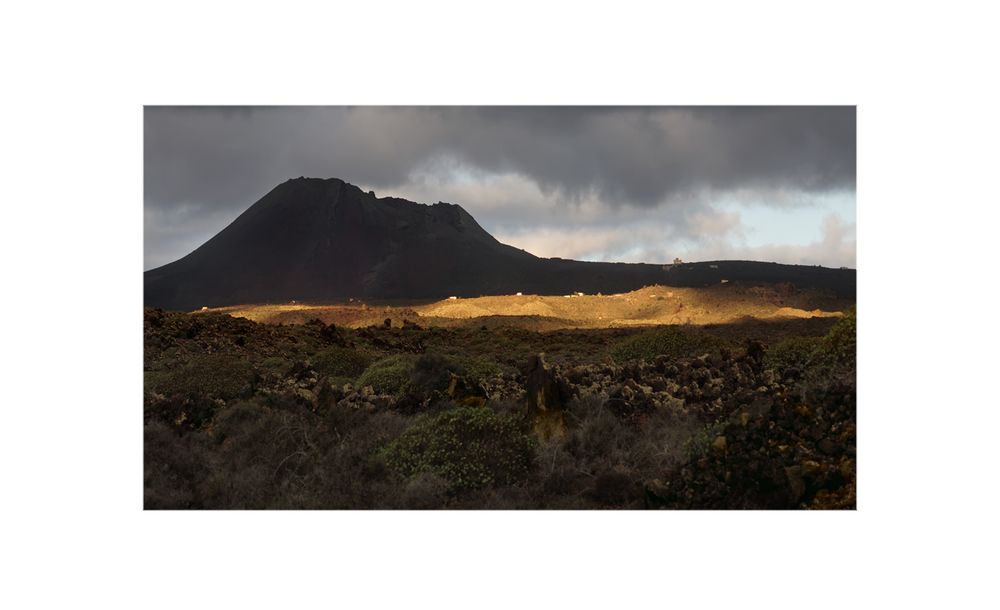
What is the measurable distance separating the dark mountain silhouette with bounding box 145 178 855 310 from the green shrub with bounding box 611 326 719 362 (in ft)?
3.15

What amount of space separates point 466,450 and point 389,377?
3.30 m

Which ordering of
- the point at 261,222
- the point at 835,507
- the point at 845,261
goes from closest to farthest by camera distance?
1. the point at 835,507
2. the point at 845,261
3. the point at 261,222

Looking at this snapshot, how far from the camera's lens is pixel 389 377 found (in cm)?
1156

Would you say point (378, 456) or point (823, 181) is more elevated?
point (823, 181)

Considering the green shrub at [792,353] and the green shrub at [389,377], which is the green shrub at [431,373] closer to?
the green shrub at [389,377]

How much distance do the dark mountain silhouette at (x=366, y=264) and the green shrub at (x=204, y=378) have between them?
3.63 feet

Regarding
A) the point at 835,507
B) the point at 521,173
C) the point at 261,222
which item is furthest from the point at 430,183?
the point at 835,507

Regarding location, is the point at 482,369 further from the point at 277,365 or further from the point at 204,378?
the point at 204,378

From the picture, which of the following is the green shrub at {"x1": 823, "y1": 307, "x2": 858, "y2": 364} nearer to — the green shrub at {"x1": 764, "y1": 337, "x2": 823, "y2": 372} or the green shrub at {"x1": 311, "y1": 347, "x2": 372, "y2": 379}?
the green shrub at {"x1": 764, "y1": 337, "x2": 823, "y2": 372}

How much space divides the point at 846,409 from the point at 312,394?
680cm

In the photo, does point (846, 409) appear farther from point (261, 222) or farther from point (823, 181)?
point (261, 222)

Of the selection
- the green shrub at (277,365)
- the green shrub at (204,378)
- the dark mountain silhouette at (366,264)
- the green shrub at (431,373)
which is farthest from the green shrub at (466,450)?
the green shrub at (277,365)

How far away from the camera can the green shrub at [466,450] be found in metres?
8.39
